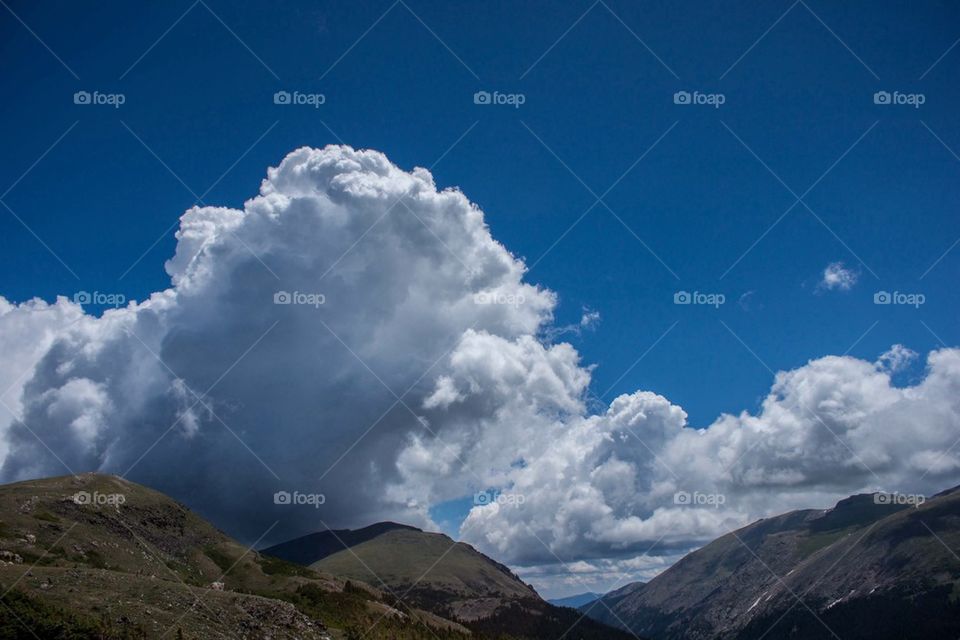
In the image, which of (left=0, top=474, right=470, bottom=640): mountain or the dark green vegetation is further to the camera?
(left=0, top=474, right=470, bottom=640): mountain

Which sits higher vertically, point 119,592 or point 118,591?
point 118,591

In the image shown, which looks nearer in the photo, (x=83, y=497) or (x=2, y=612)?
(x=2, y=612)

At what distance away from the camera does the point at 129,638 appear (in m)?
79.2

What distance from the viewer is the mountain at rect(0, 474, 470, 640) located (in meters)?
78.7

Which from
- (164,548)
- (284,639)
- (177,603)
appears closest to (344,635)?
(284,639)

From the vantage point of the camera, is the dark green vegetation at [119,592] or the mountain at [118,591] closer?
the dark green vegetation at [119,592]

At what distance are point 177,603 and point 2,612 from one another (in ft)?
84.1

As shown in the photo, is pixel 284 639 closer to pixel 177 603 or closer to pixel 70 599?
pixel 177 603

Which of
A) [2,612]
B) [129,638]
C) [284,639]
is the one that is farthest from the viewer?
[284,639]

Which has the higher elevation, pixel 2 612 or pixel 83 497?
pixel 83 497

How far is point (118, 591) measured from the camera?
9162 centimetres

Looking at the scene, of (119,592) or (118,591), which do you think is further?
(118,591)

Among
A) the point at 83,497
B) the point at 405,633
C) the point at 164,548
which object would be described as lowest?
the point at 405,633

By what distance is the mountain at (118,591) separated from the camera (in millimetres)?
78688
